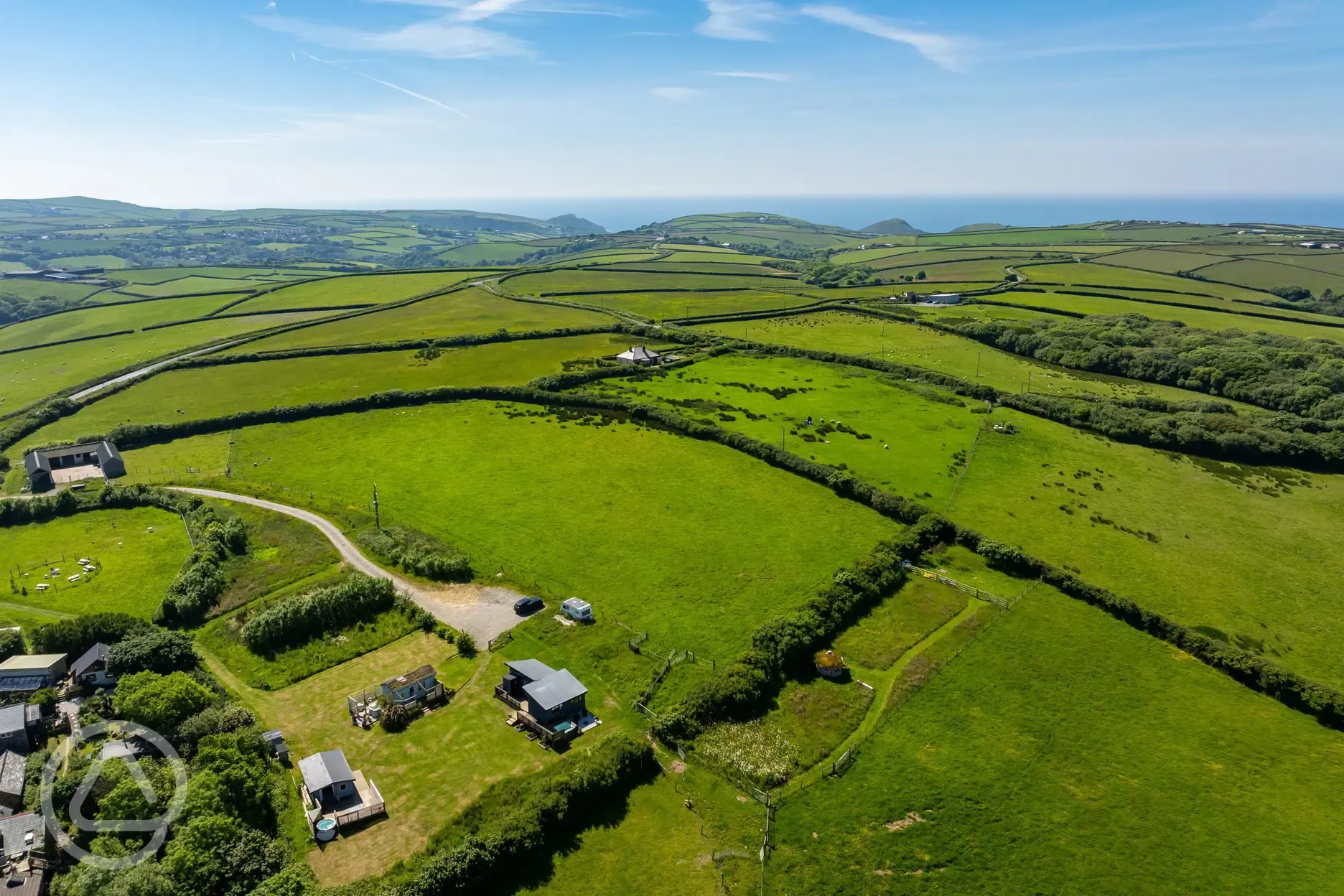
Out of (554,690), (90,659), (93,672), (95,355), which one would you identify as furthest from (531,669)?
(95,355)

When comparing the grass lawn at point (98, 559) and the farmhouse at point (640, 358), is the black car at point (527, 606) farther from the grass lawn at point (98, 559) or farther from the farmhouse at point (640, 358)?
the farmhouse at point (640, 358)

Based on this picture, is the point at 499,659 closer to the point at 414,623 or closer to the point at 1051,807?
the point at 414,623

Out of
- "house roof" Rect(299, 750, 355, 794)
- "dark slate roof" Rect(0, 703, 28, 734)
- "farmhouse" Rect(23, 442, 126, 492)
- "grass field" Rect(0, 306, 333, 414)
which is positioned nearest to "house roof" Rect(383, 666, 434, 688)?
"house roof" Rect(299, 750, 355, 794)

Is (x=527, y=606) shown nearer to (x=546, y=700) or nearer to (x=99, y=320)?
(x=546, y=700)

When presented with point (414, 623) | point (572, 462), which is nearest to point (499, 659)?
point (414, 623)

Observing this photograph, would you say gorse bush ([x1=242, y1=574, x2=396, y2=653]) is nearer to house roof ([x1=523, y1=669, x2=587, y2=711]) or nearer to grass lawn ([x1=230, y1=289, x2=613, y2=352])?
house roof ([x1=523, y1=669, x2=587, y2=711])

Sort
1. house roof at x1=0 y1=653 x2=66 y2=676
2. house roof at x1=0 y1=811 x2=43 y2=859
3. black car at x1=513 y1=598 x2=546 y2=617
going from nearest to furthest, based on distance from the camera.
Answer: house roof at x1=0 y1=811 x2=43 y2=859 → house roof at x1=0 y1=653 x2=66 y2=676 → black car at x1=513 y1=598 x2=546 y2=617
